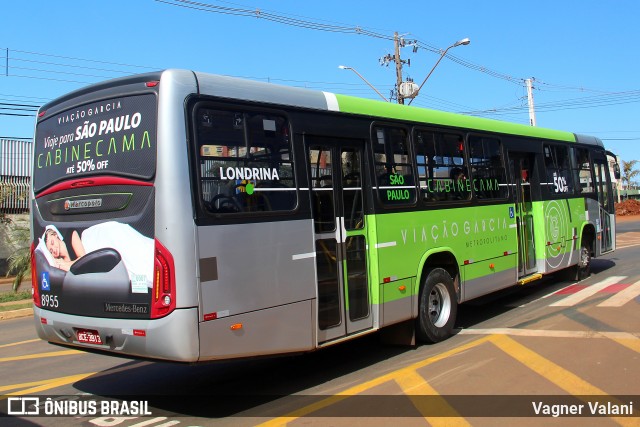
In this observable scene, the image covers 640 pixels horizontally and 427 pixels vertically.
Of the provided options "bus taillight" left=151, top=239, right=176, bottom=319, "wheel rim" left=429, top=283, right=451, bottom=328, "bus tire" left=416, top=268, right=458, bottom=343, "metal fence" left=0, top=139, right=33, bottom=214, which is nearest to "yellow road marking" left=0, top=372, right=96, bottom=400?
"bus taillight" left=151, top=239, right=176, bottom=319

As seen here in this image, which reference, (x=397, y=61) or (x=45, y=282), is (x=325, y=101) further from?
(x=397, y=61)

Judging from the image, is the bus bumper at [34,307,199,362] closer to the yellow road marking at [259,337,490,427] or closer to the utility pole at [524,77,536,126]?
the yellow road marking at [259,337,490,427]

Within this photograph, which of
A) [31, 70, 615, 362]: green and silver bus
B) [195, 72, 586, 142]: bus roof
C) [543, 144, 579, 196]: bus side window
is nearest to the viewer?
[31, 70, 615, 362]: green and silver bus

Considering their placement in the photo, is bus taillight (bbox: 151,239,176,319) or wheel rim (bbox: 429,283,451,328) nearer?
bus taillight (bbox: 151,239,176,319)

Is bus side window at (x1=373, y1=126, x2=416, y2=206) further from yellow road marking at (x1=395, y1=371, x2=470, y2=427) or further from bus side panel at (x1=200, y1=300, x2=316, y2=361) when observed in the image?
yellow road marking at (x1=395, y1=371, x2=470, y2=427)

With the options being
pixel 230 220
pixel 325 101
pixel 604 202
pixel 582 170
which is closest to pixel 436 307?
pixel 325 101

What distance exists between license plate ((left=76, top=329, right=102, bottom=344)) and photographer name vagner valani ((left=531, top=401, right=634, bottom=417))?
4.08 metres

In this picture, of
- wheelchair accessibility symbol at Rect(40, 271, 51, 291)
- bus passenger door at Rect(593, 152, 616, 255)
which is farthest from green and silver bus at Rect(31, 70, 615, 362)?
bus passenger door at Rect(593, 152, 616, 255)

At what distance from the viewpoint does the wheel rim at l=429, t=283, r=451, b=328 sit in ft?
25.9

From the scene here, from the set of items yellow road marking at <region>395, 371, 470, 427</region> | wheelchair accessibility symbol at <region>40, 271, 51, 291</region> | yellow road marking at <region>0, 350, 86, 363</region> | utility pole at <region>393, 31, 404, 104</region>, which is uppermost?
utility pole at <region>393, 31, 404, 104</region>

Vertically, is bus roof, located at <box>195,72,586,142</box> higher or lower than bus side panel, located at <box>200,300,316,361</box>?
higher

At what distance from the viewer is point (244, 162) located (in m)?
5.30

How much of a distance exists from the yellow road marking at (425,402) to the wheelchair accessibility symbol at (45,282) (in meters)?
3.80

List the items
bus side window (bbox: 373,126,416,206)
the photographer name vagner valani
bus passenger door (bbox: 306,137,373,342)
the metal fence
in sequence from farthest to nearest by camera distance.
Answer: the metal fence < bus side window (bbox: 373,126,416,206) < bus passenger door (bbox: 306,137,373,342) < the photographer name vagner valani
